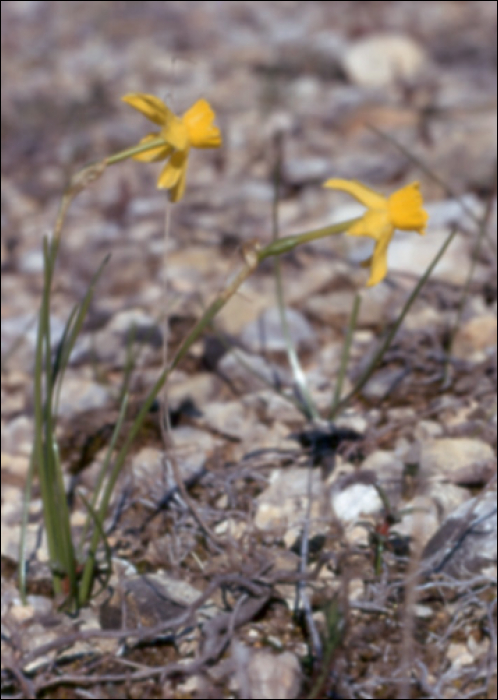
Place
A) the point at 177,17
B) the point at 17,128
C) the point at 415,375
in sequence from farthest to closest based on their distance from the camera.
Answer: the point at 177,17 < the point at 17,128 < the point at 415,375

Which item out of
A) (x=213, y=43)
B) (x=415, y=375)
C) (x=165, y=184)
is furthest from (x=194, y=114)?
(x=213, y=43)

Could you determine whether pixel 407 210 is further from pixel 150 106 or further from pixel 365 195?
pixel 150 106

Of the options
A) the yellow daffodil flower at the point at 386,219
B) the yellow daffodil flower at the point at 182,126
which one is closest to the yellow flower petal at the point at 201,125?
the yellow daffodil flower at the point at 182,126

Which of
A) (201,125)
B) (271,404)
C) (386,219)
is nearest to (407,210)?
(386,219)

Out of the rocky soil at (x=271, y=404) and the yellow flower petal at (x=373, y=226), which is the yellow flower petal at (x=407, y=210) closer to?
the yellow flower petal at (x=373, y=226)

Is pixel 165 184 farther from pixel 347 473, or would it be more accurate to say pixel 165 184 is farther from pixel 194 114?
pixel 347 473

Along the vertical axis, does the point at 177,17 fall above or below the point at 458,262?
above
